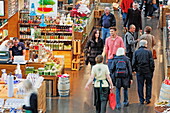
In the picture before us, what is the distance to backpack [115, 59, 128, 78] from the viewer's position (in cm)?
1324

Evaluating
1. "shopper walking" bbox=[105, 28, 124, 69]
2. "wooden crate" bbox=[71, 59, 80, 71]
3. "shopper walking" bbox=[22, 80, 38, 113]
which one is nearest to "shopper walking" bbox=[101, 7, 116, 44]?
"wooden crate" bbox=[71, 59, 80, 71]

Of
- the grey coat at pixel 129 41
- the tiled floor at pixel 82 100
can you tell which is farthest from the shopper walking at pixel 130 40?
the tiled floor at pixel 82 100

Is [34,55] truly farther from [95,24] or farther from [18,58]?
[95,24]

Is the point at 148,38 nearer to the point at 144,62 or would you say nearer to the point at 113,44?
the point at 113,44

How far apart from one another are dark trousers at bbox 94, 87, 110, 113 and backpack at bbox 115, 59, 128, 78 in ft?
3.43

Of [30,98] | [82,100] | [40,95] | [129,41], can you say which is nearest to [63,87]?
[82,100]

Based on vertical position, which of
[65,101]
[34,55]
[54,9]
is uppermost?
[54,9]

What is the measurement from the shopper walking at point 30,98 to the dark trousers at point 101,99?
2.24 meters

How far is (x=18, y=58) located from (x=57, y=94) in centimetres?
146

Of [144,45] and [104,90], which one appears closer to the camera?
[104,90]

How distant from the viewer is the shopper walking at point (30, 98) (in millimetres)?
10352

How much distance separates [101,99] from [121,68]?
4.02ft

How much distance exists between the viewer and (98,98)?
490 inches

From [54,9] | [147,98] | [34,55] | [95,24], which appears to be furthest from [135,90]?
[95,24]
